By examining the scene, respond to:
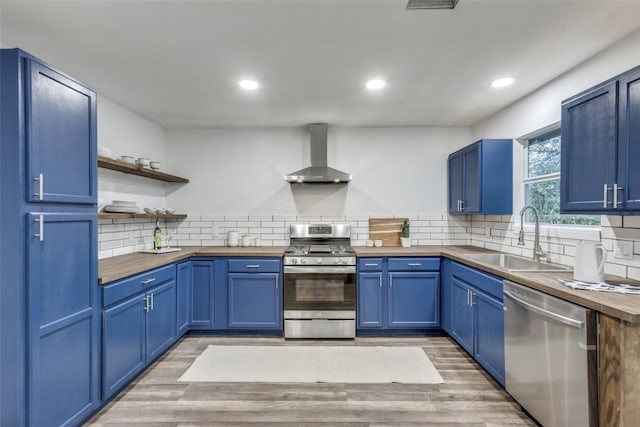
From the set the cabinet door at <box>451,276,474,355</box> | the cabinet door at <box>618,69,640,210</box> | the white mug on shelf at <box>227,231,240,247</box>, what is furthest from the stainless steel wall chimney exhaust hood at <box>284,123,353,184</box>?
the cabinet door at <box>618,69,640,210</box>

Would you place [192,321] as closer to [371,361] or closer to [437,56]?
[371,361]

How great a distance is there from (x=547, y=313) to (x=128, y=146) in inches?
156

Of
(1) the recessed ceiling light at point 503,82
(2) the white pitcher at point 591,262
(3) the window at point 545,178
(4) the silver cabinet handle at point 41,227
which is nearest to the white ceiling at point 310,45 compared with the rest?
(1) the recessed ceiling light at point 503,82

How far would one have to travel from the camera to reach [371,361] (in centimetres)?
290

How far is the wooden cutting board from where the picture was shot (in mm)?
4156

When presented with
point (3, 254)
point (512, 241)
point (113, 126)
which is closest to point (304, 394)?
point (3, 254)

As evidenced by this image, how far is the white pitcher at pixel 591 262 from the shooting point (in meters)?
1.89

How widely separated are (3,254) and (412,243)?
3.81 metres

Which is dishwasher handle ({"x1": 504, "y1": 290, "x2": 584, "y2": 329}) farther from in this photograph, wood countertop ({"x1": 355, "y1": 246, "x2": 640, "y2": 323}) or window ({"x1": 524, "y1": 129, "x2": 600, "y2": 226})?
window ({"x1": 524, "y1": 129, "x2": 600, "y2": 226})

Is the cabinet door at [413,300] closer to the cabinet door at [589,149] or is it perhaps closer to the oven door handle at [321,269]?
the oven door handle at [321,269]

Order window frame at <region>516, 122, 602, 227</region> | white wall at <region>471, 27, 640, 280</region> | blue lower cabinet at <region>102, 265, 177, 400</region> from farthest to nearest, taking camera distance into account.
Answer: window frame at <region>516, 122, 602, 227</region>, blue lower cabinet at <region>102, 265, 177, 400</region>, white wall at <region>471, 27, 640, 280</region>

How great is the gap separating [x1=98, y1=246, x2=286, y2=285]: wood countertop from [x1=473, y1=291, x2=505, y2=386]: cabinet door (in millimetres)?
1978

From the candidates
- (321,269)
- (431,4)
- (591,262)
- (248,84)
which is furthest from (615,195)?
(248,84)

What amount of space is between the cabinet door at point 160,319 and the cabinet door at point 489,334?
2786mm
